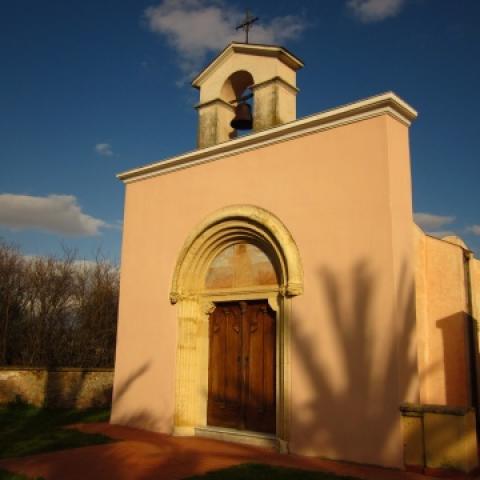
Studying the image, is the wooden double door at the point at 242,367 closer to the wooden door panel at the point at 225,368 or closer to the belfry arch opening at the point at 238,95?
the wooden door panel at the point at 225,368

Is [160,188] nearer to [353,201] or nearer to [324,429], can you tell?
[353,201]

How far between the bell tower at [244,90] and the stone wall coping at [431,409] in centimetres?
487

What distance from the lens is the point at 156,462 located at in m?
6.64

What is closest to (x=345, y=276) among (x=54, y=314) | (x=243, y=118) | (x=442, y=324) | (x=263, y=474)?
(x=442, y=324)

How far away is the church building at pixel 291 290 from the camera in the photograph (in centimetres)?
672

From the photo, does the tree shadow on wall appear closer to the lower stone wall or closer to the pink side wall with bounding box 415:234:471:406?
the pink side wall with bounding box 415:234:471:406

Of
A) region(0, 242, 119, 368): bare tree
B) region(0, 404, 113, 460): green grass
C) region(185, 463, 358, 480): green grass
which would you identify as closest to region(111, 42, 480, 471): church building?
region(185, 463, 358, 480): green grass

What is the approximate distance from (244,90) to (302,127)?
270 cm

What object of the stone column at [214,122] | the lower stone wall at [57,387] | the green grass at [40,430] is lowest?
the green grass at [40,430]

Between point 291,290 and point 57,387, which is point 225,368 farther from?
point 57,387

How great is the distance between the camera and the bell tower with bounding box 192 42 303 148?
9.02 m

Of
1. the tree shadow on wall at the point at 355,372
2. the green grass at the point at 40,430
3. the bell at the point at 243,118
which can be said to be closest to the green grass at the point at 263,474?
the tree shadow on wall at the point at 355,372

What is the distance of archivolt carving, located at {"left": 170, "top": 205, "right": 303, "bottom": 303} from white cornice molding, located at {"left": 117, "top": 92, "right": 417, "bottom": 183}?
3.44 feet

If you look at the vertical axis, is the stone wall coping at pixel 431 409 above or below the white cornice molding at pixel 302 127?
below
